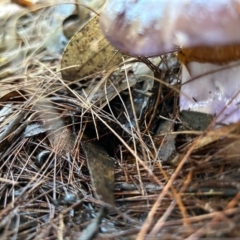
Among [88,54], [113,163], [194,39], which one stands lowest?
[113,163]

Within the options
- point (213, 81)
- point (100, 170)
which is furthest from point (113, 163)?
point (213, 81)

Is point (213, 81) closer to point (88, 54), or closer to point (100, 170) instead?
point (100, 170)

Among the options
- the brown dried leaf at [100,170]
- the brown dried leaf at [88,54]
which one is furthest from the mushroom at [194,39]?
the brown dried leaf at [88,54]

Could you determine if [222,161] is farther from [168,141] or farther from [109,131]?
[109,131]

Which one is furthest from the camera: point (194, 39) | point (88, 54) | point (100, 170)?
point (88, 54)

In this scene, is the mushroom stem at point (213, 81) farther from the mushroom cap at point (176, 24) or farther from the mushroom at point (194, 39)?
the mushroom cap at point (176, 24)

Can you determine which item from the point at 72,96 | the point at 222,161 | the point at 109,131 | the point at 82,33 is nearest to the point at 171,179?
the point at 222,161

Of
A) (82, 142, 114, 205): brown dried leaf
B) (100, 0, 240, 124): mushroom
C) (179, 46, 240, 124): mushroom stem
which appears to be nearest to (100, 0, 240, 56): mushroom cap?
(100, 0, 240, 124): mushroom

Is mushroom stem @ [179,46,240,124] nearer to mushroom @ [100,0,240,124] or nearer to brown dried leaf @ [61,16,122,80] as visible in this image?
mushroom @ [100,0,240,124]
